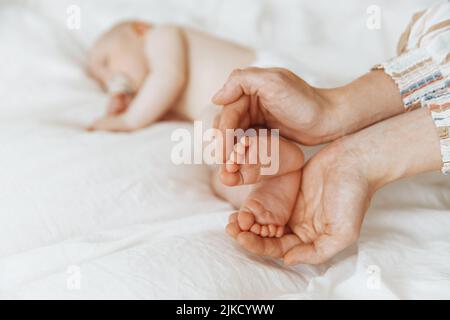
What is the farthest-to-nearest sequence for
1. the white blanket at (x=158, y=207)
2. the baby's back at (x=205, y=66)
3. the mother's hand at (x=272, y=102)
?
the baby's back at (x=205, y=66)
the mother's hand at (x=272, y=102)
the white blanket at (x=158, y=207)

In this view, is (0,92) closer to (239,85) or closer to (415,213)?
(239,85)

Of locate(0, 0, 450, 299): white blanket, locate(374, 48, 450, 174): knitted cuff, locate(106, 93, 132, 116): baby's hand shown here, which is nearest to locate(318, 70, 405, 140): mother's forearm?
locate(374, 48, 450, 174): knitted cuff

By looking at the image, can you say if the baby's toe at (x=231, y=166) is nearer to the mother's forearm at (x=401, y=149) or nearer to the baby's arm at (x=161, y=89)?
the mother's forearm at (x=401, y=149)

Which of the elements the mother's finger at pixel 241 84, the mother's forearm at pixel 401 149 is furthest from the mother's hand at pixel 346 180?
the mother's finger at pixel 241 84

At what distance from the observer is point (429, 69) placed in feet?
2.59

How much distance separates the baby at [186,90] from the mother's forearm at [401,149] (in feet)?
0.33

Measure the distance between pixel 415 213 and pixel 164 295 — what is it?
1.32 ft

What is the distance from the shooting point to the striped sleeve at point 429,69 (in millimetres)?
746

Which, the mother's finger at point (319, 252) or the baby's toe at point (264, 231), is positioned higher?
the baby's toe at point (264, 231)

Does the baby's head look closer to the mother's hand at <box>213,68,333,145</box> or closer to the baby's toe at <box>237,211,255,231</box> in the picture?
the mother's hand at <box>213,68,333,145</box>

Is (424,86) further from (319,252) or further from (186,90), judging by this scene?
(186,90)

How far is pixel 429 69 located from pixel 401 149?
0.45 ft

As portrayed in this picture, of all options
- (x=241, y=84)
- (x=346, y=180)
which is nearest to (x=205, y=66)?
(x=241, y=84)

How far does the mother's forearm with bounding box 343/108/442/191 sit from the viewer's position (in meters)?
0.74
